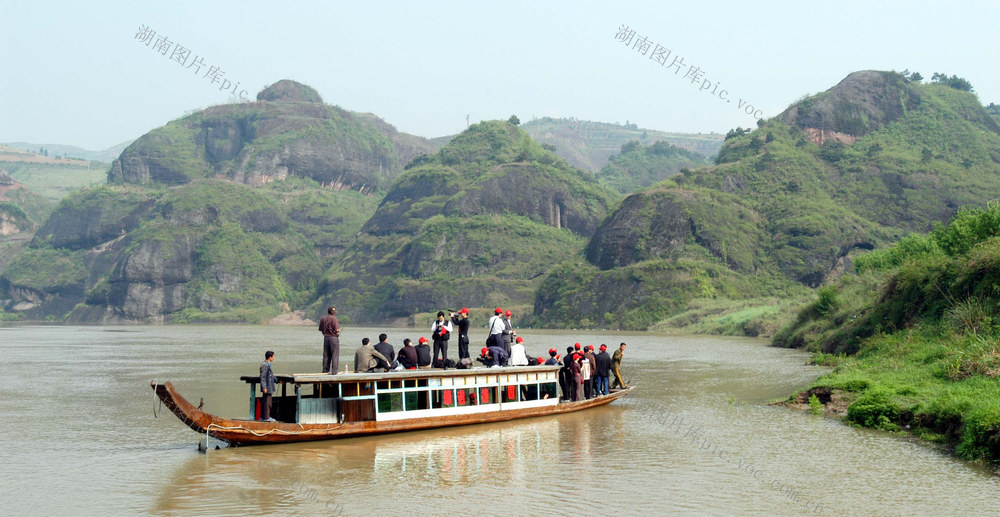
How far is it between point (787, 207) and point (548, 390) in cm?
11762

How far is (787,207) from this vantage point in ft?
448

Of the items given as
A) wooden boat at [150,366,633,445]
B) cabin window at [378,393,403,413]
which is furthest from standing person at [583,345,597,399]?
cabin window at [378,393,403,413]

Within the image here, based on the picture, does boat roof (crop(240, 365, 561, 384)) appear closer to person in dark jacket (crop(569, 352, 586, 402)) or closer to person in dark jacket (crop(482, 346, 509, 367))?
person in dark jacket (crop(482, 346, 509, 367))

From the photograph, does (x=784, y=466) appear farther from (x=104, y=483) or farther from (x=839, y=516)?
(x=104, y=483)

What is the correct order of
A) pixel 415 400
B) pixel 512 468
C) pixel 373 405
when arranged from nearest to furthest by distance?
pixel 512 468 < pixel 373 405 < pixel 415 400

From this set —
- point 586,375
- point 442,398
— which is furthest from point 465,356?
point 586,375

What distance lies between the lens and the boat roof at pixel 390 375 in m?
21.2

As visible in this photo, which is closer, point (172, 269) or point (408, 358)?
point (408, 358)

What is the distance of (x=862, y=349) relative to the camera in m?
39.7

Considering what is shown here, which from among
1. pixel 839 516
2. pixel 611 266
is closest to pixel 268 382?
pixel 839 516

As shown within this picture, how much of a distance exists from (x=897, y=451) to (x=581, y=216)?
6485 inches

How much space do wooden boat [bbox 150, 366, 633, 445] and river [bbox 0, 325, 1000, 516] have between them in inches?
15.6

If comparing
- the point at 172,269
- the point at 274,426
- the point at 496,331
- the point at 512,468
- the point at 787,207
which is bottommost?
the point at 512,468

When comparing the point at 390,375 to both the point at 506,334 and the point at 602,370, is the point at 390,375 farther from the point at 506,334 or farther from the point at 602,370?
the point at 602,370
